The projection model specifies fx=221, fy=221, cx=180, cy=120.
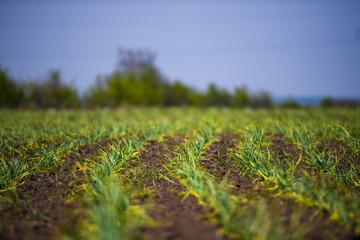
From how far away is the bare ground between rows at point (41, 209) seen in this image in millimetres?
1742

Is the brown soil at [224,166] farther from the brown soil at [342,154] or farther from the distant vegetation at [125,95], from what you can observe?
the distant vegetation at [125,95]

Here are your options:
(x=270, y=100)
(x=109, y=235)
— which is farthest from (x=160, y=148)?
(x=270, y=100)

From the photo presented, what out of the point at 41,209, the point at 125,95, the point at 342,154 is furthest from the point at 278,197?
the point at 125,95

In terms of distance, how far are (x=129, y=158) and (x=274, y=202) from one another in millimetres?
1977

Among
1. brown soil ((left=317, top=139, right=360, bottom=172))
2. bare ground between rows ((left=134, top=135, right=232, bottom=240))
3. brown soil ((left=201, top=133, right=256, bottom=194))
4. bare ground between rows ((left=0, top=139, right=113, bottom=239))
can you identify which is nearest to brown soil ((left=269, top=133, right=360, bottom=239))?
brown soil ((left=201, top=133, right=256, bottom=194))

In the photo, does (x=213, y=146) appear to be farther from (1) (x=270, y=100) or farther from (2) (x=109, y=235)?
(1) (x=270, y=100)

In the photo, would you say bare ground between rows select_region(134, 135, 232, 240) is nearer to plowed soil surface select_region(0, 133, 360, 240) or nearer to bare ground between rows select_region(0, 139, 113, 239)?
plowed soil surface select_region(0, 133, 360, 240)

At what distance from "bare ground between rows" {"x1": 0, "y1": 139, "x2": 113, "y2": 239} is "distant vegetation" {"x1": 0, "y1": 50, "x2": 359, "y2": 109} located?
1304 centimetres

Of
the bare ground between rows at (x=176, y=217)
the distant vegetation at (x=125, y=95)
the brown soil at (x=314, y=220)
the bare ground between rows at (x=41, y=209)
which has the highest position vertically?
the distant vegetation at (x=125, y=95)

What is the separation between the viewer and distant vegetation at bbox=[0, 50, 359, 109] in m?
14.1

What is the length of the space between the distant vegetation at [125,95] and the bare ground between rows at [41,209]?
13040mm

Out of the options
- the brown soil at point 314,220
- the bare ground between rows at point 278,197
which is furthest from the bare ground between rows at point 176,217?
the brown soil at point 314,220

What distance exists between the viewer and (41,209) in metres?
2.06

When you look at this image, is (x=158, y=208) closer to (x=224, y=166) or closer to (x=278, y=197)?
(x=278, y=197)
